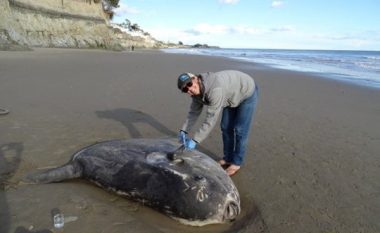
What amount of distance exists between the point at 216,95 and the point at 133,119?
3518mm

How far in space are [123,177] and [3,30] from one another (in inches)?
838

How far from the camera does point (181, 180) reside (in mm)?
3914

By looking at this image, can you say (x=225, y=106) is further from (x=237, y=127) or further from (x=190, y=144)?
(x=190, y=144)

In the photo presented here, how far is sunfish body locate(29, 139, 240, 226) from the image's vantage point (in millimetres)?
3787

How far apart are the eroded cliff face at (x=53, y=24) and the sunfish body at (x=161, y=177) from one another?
16.8 m

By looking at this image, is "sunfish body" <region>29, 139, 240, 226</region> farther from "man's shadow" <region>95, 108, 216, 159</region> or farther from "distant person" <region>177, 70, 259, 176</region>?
"man's shadow" <region>95, 108, 216, 159</region>

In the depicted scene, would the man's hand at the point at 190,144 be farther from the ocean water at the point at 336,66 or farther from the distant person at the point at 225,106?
the ocean water at the point at 336,66

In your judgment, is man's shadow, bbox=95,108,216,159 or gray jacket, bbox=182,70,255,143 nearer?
gray jacket, bbox=182,70,255,143

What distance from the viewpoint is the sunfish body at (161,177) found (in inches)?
149

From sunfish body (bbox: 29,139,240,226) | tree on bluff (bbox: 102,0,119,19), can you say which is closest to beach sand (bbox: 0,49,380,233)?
sunfish body (bbox: 29,139,240,226)

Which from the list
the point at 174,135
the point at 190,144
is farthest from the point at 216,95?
the point at 174,135

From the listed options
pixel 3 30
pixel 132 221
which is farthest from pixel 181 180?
pixel 3 30

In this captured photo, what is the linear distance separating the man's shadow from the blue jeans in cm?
157

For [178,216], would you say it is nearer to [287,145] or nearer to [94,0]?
[287,145]
